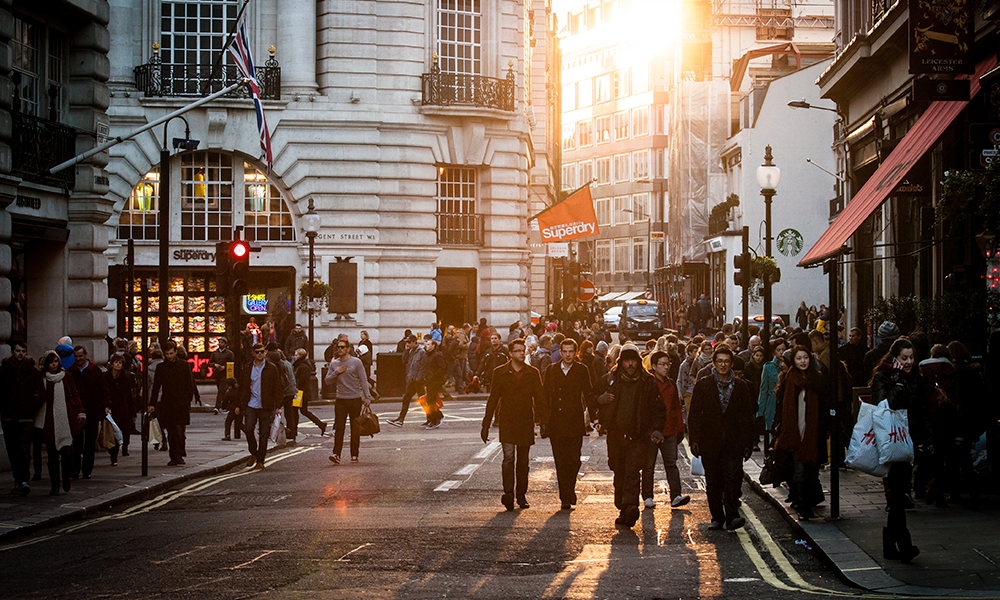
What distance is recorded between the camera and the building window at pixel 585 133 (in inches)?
4382

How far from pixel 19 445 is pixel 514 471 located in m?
6.07

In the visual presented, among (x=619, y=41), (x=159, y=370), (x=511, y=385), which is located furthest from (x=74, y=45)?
(x=619, y=41)

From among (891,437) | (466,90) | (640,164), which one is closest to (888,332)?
(891,437)

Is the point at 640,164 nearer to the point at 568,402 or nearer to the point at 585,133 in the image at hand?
the point at 585,133

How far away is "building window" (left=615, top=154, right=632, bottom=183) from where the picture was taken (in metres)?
104

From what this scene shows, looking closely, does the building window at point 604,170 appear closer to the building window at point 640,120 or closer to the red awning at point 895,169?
the building window at point 640,120

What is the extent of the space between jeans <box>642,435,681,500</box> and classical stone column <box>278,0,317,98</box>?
24589 mm

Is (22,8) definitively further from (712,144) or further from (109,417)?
(712,144)

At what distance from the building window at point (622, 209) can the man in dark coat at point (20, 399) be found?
8948 cm

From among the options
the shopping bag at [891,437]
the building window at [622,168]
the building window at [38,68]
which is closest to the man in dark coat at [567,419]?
the shopping bag at [891,437]

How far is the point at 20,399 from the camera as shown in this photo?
14930 mm

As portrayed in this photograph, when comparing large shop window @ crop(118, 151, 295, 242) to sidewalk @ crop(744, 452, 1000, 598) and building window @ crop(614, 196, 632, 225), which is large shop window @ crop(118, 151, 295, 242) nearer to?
sidewalk @ crop(744, 452, 1000, 598)

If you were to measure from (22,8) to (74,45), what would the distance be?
1.74 meters

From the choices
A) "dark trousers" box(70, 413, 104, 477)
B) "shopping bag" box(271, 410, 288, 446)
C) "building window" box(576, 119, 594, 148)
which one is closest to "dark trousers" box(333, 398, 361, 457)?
"shopping bag" box(271, 410, 288, 446)
